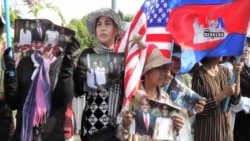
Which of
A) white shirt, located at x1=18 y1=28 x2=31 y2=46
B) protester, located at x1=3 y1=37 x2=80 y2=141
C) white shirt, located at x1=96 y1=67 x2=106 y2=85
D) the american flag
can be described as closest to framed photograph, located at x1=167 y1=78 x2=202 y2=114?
the american flag

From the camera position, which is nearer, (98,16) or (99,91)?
(99,91)

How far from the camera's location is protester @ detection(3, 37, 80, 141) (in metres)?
3.54

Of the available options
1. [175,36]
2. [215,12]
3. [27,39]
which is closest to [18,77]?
[27,39]

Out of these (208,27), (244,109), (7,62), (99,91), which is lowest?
(244,109)

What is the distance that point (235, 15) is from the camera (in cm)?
411

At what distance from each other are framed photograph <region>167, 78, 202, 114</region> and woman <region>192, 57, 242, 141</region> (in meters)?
0.48

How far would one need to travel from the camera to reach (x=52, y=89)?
359 cm

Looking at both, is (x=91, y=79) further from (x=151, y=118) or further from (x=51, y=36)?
(x=151, y=118)

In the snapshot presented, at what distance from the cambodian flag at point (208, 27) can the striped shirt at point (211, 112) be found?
0.21 metres

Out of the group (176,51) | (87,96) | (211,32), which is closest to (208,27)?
(211,32)

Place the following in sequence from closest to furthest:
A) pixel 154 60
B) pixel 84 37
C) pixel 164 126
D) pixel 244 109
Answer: pixel 164 126 < pixel 154 60 < pixel 244 109 < pixel 84 37

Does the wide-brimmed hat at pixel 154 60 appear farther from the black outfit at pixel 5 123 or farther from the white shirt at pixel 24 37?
the black outfit at pixel 5 123

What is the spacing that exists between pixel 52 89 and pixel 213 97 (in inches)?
54.3

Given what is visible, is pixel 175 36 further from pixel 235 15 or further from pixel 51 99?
pixel 51 99
